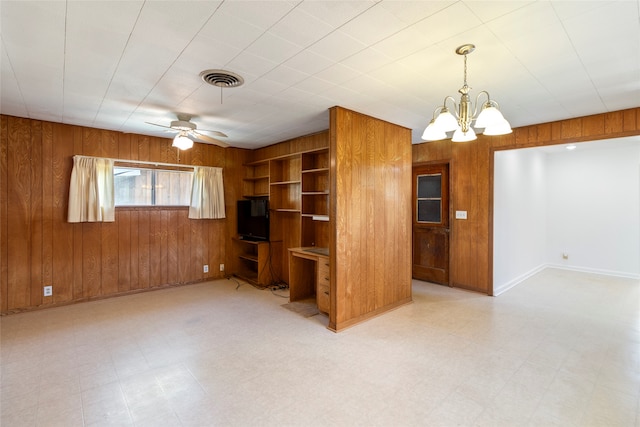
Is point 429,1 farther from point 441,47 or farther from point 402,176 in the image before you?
point 402,176

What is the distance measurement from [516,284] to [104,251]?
6.85m

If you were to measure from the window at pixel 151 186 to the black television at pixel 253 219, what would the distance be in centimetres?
99

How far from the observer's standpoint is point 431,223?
18.2 ft

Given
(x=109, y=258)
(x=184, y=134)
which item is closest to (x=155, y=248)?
(x=109, y=258)

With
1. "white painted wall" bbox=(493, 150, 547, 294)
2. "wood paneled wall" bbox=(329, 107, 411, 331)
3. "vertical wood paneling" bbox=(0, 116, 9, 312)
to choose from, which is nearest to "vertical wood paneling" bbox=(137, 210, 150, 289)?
"vertical wood paneling" bbox=(0, 116, 9, 312)

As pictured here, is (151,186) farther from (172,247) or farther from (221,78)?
(221,78)

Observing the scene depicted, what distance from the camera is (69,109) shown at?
3557 mm

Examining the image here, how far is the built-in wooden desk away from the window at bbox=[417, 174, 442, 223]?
2.31 meters

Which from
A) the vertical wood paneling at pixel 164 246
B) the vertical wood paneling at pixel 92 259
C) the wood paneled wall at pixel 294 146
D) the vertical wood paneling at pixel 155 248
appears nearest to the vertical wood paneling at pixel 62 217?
the vertical wood paneling at pixel 92 259

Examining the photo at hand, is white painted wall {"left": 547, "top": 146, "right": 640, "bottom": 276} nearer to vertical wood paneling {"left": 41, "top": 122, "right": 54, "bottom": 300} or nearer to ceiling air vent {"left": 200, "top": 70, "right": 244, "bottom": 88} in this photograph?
ceiling air vent {"left": 200, "top": 70, "right": 244, "bottom": 88}

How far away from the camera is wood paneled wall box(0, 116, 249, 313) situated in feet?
12.7

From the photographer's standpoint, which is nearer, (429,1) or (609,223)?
(429,1)

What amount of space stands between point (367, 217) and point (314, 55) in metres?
2.03

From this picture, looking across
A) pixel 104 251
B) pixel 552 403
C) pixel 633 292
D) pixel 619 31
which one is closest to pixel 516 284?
pixel 633 292
